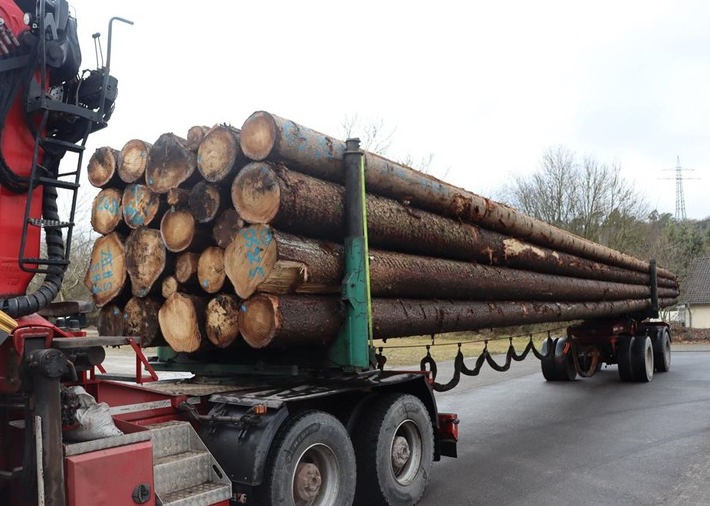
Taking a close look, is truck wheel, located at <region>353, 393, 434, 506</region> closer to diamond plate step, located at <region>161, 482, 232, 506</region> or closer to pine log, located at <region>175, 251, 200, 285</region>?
diamond plate step, located at <region>161, 482, 232, 506</region>

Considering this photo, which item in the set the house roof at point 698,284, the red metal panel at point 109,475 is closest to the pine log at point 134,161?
the red metal panel at point 109,475

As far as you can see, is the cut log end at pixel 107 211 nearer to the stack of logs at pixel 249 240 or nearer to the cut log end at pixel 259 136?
the stack of logs at pixel 249 240

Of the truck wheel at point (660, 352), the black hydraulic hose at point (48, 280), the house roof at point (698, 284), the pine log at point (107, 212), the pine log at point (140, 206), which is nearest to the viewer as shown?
the black hydraulic hose at point (48, 280)

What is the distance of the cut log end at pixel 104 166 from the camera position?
17.3 ft

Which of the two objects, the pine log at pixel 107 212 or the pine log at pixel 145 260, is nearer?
the pine log at pixel 145 260

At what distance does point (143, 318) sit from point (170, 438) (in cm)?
138

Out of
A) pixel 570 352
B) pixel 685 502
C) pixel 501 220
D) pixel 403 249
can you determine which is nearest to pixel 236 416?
pixel 403 249

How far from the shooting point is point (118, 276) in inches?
206

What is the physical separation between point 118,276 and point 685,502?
523 centimetres

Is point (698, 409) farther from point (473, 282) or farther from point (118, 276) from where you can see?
point (118, 276)

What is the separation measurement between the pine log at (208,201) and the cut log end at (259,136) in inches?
14.6

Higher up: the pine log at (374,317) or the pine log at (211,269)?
the pine log at (211,269)

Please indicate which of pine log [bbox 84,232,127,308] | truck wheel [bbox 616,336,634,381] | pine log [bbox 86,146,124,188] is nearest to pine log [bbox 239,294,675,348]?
pine log [bbox 84,232,127,308]

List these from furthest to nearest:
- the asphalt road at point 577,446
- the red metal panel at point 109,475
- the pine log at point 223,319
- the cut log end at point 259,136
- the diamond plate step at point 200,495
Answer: the asphalt road at point 577,446, the pine log at point 223,319, the cut log end at point 259,136, the diamond plate step at point 200,495, the red metal panel at point 109,475
